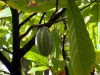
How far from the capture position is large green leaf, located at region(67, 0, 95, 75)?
643 mm

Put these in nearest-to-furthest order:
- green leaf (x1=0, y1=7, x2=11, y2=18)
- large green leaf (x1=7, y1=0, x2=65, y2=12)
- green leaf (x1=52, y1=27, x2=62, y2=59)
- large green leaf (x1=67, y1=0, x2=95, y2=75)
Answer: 1. large green leaf (x1=67, y1=0, x2=95, y2=75)
2. large green leaf (x1=7, y1=0, x2=65, y2=12)
3. green leaf (x1=0, y1=7, x2=11, y2=18)
4. green leaf (x1=52, y1=27, x2=62, y2=59)

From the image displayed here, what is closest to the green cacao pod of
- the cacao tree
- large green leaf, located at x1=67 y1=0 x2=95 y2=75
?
the cacao tree

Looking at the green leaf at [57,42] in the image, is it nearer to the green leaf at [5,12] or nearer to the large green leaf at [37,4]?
the green leaf at [5,12]

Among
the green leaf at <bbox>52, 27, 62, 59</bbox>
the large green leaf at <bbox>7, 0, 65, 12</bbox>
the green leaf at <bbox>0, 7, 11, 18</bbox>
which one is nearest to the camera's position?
the large green leaf at <bbox>7, 0, 65, 12</bbox>

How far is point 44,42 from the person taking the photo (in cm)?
90

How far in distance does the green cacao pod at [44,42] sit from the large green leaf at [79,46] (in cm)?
24

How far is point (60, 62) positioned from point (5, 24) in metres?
0.61

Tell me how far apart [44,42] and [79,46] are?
0.88ft

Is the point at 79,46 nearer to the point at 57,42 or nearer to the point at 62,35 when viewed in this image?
the point at 57,42

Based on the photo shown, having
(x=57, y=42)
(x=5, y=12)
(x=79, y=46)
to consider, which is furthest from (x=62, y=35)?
(x=79, y=46)

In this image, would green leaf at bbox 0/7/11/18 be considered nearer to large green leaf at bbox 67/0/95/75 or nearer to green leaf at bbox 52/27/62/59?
green leaf at bbox 52/27/62/59

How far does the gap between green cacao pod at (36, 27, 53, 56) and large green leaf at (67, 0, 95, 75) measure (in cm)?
24

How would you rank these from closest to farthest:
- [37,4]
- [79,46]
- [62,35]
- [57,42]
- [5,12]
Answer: [79,46] < [37,4] < [5,12] < [57,42] < [62,35]

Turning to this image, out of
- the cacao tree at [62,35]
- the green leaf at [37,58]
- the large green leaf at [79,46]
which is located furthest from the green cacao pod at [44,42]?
the green leaf at [37,58]
